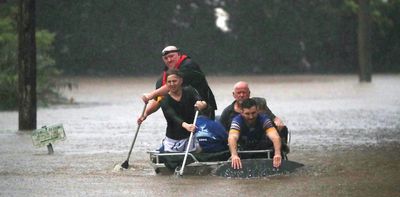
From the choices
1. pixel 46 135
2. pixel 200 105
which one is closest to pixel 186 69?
pixel 200 105

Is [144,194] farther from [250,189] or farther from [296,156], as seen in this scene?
[296,156]

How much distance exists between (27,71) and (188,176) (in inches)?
349

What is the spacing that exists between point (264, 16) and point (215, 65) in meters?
3.26

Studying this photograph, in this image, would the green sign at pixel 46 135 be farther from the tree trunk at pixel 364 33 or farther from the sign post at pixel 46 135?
the tree trunk at pixel 364 33

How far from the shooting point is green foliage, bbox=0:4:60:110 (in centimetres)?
2923

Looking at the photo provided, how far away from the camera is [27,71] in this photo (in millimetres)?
22094

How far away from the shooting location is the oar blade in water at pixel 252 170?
44.3 feet

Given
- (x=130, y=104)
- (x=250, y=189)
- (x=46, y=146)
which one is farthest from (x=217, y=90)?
(x=250, y=189)

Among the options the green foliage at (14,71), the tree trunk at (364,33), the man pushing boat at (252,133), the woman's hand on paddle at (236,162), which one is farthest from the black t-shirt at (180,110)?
the tree trunk at (364,33)

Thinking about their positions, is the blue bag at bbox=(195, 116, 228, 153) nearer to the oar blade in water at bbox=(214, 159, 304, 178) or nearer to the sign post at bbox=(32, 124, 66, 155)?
the oar blade in water at bbox=(214, 159, 304, 178)

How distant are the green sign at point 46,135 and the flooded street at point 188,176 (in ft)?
0.67

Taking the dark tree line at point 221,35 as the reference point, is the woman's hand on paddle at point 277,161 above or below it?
below

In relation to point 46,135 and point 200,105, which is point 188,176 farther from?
point 46,135

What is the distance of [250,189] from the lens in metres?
12.3
